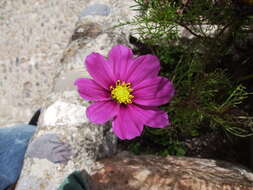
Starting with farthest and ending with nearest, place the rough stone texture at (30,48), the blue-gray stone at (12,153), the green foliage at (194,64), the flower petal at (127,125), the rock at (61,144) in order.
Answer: the rough stone texture at (30,48) → the blue-gray stone at (12,153) → the green foliage at (194,64) → the rock at (61,144) → the flower petal at (127,125)

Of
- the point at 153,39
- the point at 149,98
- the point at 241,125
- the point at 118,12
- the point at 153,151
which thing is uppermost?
the point at 118,12

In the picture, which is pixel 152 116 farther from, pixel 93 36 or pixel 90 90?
pixel 93 36

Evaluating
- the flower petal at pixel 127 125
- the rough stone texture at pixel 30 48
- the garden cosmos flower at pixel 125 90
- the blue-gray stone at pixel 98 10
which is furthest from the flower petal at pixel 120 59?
the rough stone texture at pixel 30 48

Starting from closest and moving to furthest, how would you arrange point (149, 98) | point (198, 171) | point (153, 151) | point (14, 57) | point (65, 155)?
point (149, 98) → point (65, 155) → point (198, 171) → point (153, 151) → point (14, 57)

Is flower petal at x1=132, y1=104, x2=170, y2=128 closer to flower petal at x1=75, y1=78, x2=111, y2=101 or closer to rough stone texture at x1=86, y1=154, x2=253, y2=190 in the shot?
flower petal at x1=75, y1=78, x2=111, y2=101

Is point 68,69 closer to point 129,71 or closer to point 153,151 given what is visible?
point 129,71

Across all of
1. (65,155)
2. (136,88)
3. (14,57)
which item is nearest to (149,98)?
(136,88)

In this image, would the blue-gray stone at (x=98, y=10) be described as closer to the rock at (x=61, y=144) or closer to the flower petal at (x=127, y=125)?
the rock at (x=61, y=144)
